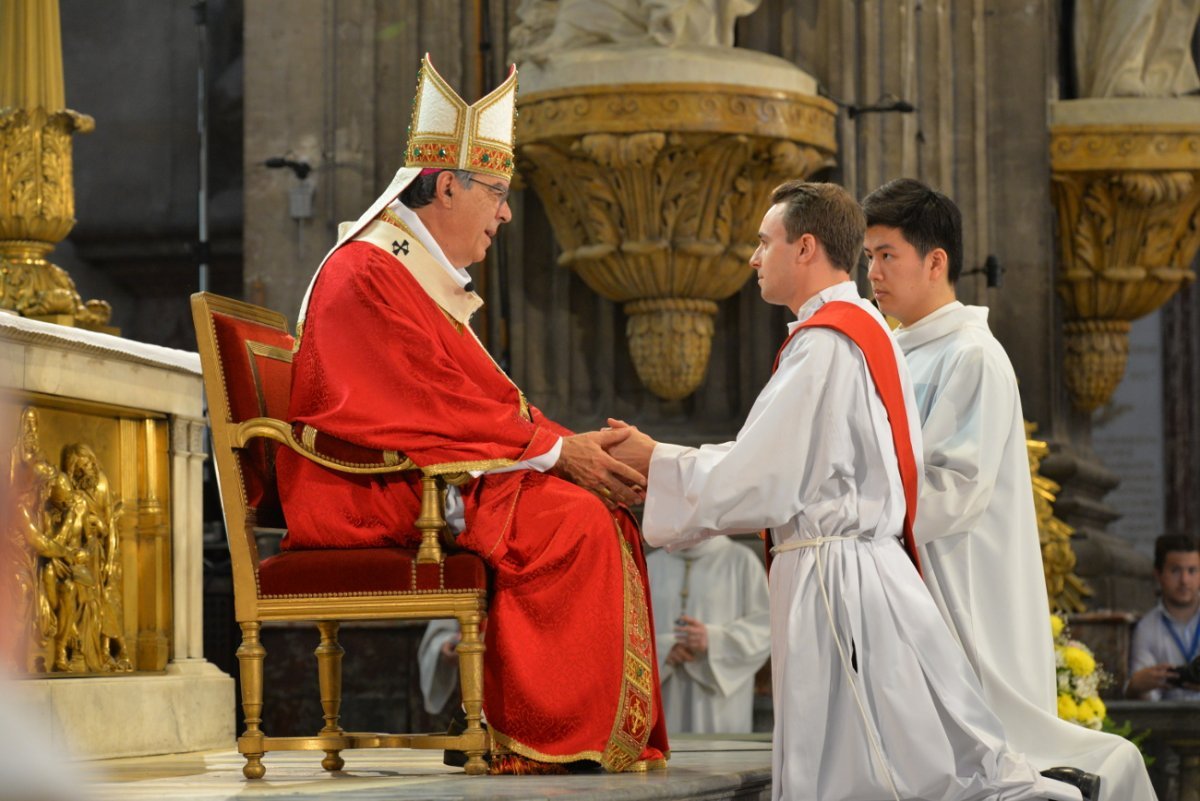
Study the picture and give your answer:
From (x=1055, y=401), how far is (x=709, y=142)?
2699 mm

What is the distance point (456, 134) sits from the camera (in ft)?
13.3

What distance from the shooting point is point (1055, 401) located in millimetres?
8867

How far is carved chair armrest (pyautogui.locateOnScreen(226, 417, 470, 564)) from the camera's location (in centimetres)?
369

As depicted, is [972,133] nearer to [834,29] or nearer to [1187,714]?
[834,29]

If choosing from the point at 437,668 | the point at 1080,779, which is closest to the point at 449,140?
the point at 1080,779

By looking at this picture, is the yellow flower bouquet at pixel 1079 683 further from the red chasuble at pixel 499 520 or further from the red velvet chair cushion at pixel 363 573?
the red velvet chair cushion at pixel 363 573

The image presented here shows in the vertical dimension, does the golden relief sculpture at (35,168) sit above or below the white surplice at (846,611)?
above

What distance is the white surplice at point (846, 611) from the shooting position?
128 inches

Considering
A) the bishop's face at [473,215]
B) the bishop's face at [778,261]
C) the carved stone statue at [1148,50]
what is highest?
the carved stone statue at [1148,50]

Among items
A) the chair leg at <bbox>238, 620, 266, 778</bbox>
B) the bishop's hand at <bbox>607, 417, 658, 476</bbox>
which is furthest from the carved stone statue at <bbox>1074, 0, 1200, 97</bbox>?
the chair leg at <bbox>238, 620, 266, 778</bbox>

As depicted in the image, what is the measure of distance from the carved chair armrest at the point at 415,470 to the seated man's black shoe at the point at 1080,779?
1.29 metres

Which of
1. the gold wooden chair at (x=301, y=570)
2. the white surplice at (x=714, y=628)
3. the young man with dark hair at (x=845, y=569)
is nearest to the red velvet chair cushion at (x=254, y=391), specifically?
the gold wooden chair at (x=301, y=570)

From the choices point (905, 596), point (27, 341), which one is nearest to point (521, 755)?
point (905, 596)

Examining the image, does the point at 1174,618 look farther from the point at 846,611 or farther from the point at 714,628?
the point at 846,611
